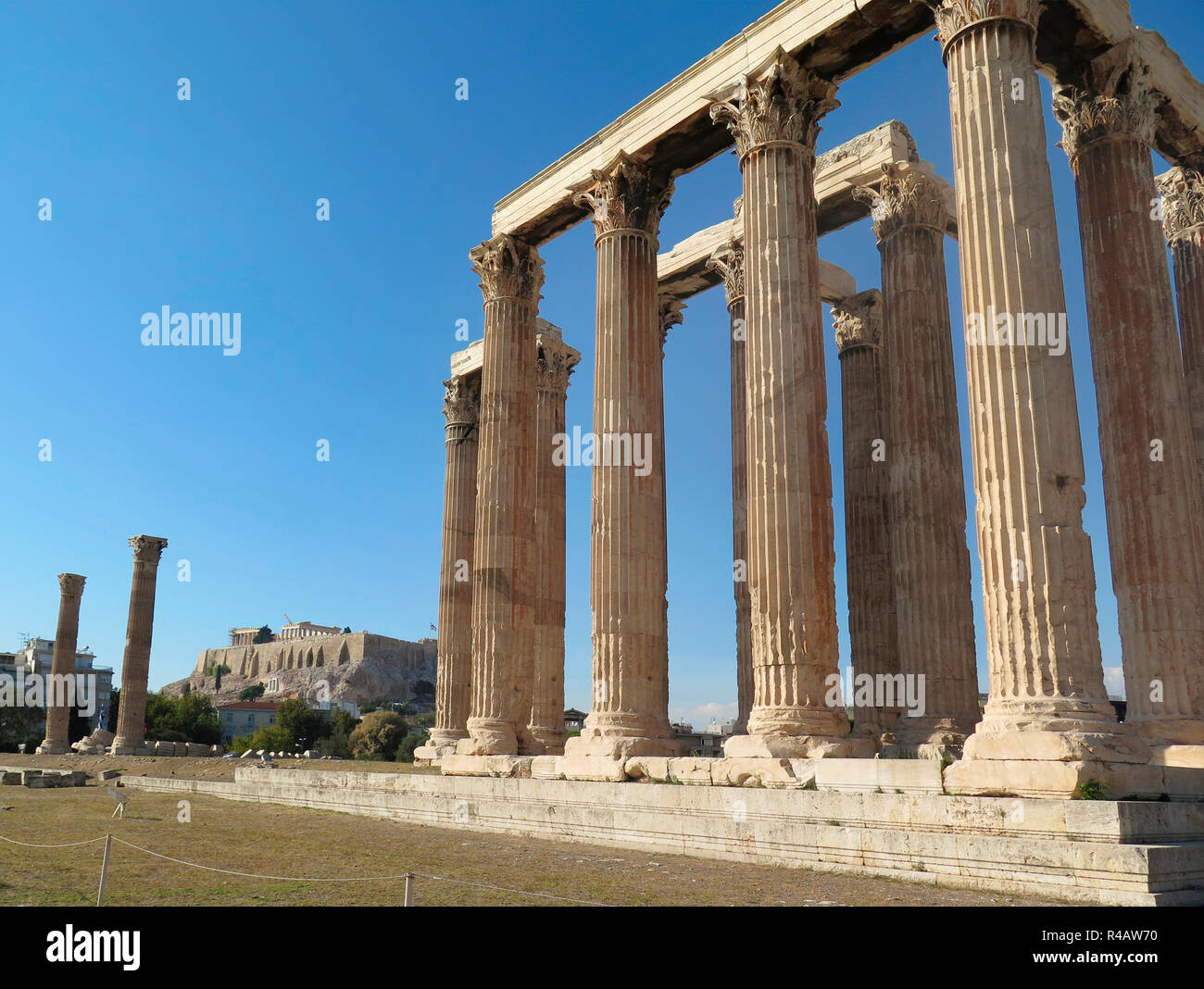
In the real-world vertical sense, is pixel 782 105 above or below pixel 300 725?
above

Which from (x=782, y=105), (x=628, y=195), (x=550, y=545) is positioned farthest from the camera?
(x=550, y=545)

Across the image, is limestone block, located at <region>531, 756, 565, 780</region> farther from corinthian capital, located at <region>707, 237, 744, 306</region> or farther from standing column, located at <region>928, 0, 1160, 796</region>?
corinthian capital, located at <region>707, 237, 744, 306</region>

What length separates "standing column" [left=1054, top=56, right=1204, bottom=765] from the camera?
57.6 ft

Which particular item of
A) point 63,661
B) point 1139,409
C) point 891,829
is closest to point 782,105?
point 1139,409

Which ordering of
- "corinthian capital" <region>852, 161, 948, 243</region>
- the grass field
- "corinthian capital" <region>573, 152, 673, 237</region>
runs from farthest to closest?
1. "corinthian capital" <region>852, 161, 948, 243</region>
2. "corinthian capital" <region>573, 152, 673, 237</region>
3. the grass field

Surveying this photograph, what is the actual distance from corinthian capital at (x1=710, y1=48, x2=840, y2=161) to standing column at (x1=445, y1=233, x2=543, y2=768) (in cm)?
969

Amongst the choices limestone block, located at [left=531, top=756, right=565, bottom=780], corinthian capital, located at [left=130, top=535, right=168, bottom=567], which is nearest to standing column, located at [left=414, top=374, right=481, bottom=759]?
limestone block, located at [left=531, top=756, right=565, bottom=780]

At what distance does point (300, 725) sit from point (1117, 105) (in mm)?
97635

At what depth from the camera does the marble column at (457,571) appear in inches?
1324

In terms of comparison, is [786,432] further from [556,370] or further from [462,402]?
[462,402]

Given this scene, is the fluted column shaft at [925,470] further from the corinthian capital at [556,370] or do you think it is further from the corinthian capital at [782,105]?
the corinthian capital at [556,370]

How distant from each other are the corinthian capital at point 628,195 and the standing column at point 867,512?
8278mm

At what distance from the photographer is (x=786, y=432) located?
61.4 feet

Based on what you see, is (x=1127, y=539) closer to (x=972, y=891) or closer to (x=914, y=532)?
(x=914, y=532)
